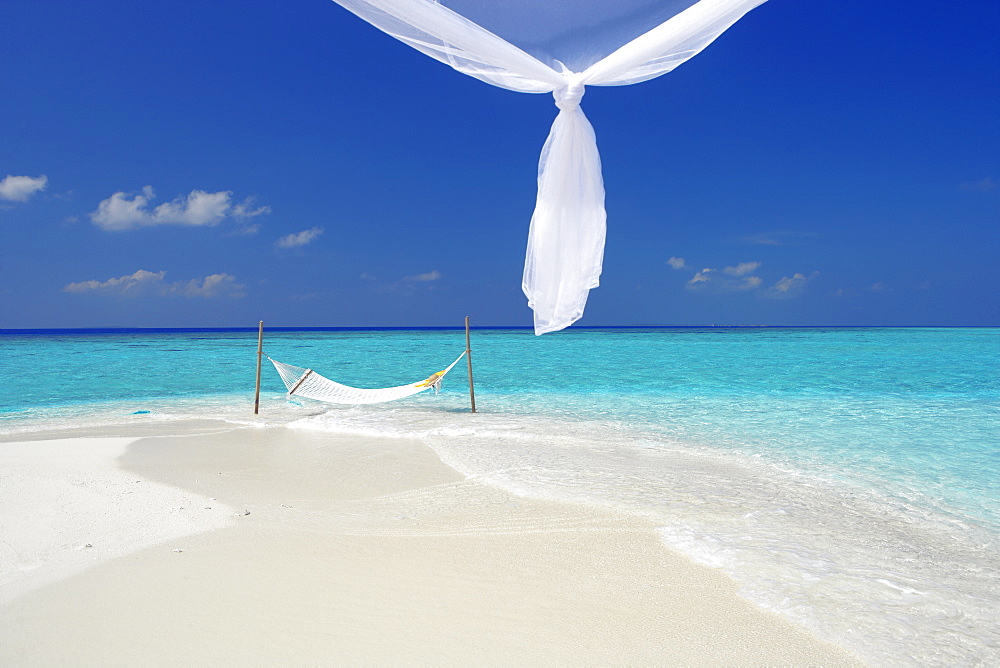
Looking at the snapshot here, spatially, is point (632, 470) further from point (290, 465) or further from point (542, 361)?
point (542, 361)

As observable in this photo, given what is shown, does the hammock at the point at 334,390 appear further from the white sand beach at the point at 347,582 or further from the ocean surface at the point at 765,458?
the white sand beach at the point at 347,582

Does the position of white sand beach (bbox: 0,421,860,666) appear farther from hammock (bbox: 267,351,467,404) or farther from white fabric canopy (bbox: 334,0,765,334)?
hammock (bbox: 267,351,467,404)

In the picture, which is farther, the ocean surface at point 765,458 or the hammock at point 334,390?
the hammock at point 334,390

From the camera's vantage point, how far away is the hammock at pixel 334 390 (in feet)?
22.0

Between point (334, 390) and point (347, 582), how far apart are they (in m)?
4.82

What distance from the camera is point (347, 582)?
2.23 metres

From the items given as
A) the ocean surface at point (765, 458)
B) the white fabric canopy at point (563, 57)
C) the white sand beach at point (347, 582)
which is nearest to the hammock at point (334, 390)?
the ocean surface at point (765, 458)

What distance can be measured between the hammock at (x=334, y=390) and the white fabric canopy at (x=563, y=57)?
12.7ft

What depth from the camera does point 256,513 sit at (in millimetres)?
3129

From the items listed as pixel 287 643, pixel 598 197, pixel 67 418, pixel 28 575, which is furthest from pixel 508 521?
pixel 67 418

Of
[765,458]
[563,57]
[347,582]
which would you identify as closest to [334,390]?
[765,458]

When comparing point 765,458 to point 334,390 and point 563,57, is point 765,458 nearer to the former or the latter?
point 563,57

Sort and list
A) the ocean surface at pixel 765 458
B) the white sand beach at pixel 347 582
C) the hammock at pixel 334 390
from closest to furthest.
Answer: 1. the white sand beach at pixel 347 582
2. the ocean surface at pixel 765 458
3. the hammock at pixel 334 390

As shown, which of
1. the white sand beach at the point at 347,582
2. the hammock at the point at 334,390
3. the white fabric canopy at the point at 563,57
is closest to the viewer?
the white sand beach at the point at 347,582
